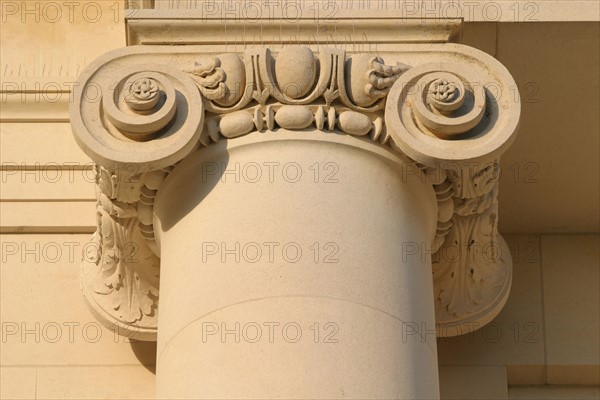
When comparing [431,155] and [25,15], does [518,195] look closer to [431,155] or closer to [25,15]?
[431,155]

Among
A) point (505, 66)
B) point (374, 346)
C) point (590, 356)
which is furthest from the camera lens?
point (590, 356)

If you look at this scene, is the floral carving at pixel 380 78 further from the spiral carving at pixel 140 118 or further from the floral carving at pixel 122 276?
the floral carving at pixel 122 276

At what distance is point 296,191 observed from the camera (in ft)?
33.9

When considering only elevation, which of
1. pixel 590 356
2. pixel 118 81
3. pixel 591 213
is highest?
pixel 118 81

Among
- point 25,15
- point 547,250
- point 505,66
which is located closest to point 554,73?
point 505,66

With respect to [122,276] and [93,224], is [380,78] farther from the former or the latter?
[93,224]

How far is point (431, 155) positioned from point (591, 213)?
9.34 feet

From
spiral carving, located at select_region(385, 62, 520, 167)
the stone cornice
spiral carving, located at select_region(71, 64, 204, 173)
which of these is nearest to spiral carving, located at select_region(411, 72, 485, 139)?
spiral carving, located at select_region(385, 62, 520, 167)

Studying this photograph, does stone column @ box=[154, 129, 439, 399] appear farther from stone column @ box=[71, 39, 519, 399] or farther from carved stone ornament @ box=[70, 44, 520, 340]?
carved stone ornament @ box=[70, 44, 520, 340]

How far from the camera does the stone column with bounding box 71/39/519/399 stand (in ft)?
32.3

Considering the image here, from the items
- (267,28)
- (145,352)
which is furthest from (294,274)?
(145,352)

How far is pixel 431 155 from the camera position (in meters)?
10.5

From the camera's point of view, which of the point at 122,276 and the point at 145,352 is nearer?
the point at 122,276

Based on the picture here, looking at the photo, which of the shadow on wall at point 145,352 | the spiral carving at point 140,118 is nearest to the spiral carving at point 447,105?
the spiral carving at point 140,118
